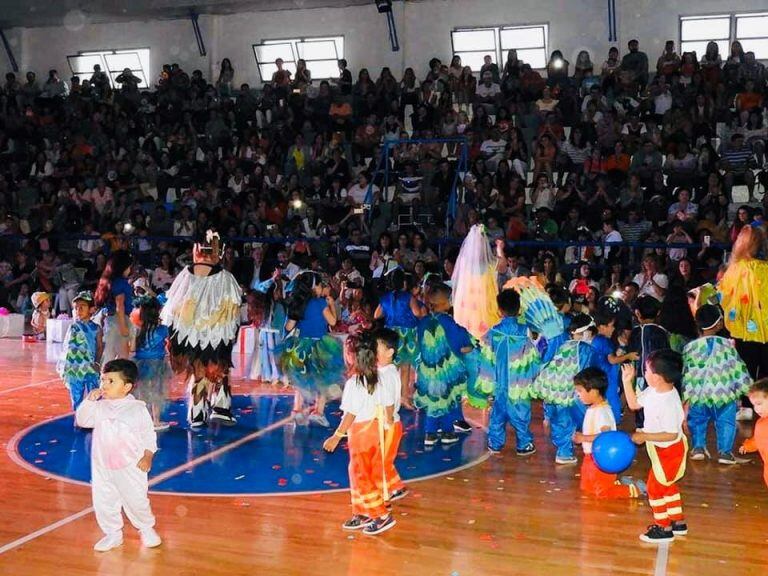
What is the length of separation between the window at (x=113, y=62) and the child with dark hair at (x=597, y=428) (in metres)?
17.8

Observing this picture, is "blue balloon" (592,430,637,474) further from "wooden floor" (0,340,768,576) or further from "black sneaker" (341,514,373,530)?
"black sneaker" (341,514,373,530)

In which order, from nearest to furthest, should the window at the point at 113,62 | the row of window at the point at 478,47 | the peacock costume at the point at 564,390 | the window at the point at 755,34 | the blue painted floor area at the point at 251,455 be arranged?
the blue painted floor area at the point at 251,455 → the peacock costume at the point at 564,390 → the window at the point at 755,34 → the row of window at the point at 478,47 → the window at the point at 113,62

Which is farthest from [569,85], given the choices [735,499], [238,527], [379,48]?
[238,527]

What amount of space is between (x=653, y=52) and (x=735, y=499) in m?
13.8

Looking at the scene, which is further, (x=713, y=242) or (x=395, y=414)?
(x=713, y=242)

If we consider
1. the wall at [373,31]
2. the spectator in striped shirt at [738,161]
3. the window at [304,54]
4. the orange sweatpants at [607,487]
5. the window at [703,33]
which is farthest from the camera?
the window at [304,54]

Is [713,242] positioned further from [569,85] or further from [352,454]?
[352,454]

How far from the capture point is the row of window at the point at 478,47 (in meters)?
18.0

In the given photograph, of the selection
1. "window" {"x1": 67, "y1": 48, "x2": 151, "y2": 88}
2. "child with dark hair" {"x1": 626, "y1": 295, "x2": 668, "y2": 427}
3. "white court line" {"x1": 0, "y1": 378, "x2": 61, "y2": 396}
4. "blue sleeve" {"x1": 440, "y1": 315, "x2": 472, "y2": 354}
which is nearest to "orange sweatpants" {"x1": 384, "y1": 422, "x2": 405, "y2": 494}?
"blue sleeve" {"x1": 440, "y1": 315, "x2": 472, "y2": 354}

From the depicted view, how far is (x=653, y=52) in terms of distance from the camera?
18.5 m

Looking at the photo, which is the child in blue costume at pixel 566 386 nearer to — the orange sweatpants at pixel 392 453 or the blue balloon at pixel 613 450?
the blue balloon at pixel 613 450

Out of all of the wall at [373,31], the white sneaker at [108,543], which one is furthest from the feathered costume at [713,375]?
the wall at [373,31]

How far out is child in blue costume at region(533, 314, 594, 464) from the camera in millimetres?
7048

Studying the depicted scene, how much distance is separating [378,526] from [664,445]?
5.22 ft
